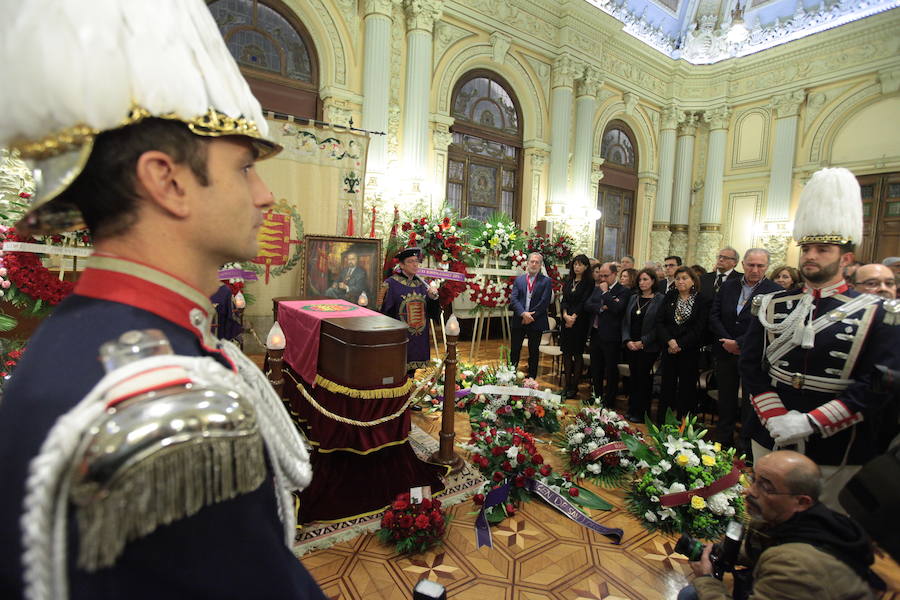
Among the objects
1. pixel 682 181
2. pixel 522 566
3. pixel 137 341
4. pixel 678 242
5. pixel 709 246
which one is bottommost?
pixel 522 566

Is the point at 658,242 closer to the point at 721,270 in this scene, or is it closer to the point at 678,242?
the point at 678,242

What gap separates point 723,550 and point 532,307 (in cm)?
427

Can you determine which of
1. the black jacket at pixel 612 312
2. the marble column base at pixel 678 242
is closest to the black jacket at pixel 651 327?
the black jacket at pixel 612 312

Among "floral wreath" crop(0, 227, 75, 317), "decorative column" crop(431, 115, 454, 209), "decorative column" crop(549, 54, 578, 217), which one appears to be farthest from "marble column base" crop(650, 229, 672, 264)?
"floral wreath" crop(0, 227, 75, 317)

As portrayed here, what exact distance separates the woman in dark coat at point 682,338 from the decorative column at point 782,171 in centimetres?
966

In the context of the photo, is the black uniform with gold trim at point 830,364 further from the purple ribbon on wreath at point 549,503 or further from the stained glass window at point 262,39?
the stained glass window at point 262,39

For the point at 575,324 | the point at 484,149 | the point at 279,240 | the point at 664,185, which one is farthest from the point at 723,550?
the point at 664,185

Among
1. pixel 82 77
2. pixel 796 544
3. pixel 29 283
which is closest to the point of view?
pixel 82 77

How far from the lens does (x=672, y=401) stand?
193 inches

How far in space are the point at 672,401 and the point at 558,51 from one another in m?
8.56

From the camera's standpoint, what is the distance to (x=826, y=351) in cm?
240

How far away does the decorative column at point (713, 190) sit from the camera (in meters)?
13.2

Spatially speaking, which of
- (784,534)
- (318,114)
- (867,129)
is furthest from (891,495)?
(867,129)

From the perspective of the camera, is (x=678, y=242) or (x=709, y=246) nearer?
(x=709, y=246)
